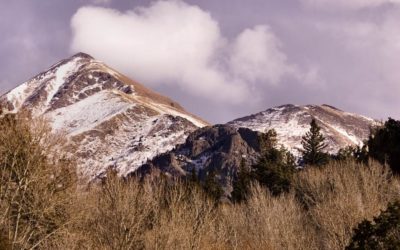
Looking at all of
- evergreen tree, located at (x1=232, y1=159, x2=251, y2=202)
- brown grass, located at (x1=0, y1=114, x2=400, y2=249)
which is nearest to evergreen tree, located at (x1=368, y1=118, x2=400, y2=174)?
brown grass, located at (x1=0, y1=114, x2=400, y2=249)

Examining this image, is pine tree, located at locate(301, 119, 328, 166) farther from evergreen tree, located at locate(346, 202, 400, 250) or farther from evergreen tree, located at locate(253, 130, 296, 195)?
evergreen tree, located at locate(346, 202, 400, 250)

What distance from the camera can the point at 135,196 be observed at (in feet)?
131

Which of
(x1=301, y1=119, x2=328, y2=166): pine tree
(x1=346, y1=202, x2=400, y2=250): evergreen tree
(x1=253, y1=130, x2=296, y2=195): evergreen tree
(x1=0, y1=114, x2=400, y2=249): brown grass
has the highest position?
(x1=301, y1=119, x2=328, y2=166): pine tree

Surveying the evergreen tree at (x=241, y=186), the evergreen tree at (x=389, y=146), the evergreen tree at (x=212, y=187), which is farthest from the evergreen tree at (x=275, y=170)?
the evergreen tree at (x=389, y=146)

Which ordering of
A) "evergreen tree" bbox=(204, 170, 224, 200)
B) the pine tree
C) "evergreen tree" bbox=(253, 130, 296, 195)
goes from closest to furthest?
1. "evergreen tree" bbox=(253, 130, 296, 195)
2. "evergreen tree" bbox=(204, 170, 224, 200)
3. the pine tree

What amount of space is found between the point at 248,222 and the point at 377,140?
21913 millimetres

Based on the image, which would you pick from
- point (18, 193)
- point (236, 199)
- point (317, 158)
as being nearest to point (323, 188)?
point (236, 199)

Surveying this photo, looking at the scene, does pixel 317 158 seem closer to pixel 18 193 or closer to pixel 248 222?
pixel 248 222

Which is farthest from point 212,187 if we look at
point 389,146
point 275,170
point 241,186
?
point 389,146

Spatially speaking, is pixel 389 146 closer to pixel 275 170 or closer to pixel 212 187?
pixel 275 170

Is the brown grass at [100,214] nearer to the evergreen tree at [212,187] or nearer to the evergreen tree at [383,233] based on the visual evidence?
the evergreen tree at [383,233]

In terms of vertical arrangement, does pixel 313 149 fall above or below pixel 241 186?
above

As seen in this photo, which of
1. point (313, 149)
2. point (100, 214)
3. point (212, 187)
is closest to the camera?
point (100, 214)

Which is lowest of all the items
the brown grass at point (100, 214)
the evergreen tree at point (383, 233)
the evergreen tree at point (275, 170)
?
the brown grass at point (100, 214)
